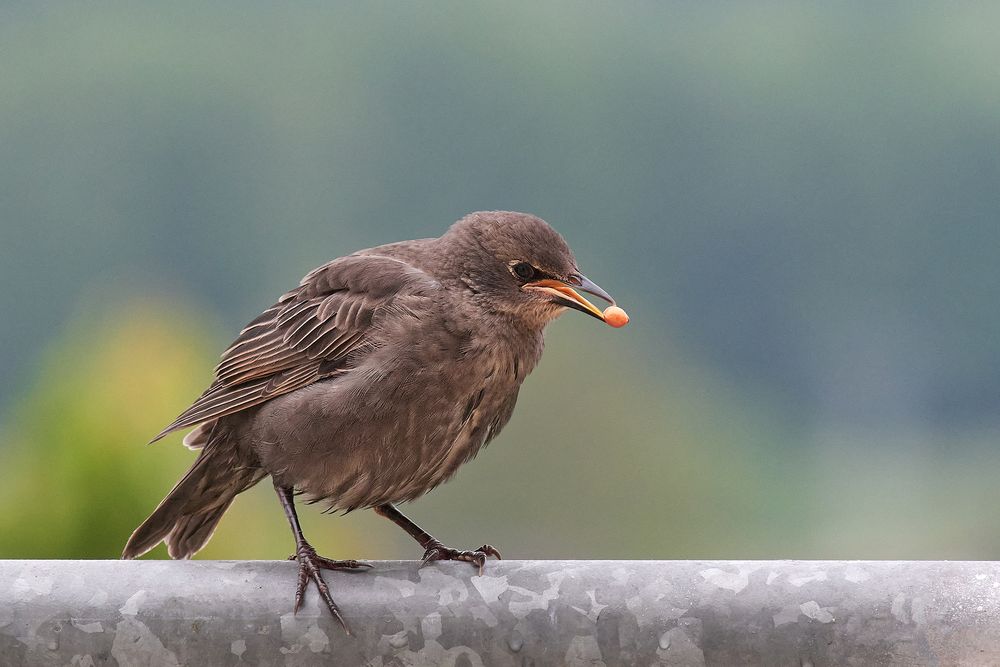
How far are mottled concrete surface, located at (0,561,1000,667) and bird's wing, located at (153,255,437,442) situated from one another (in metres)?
1.91

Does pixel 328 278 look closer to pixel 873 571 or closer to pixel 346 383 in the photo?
pixel 346 383

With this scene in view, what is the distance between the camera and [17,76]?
361 ft

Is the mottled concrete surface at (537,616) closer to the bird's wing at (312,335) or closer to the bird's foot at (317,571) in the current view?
the bird's foot at (317,571)

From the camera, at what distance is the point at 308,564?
3.64 m

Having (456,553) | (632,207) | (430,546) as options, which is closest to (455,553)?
(456,553)

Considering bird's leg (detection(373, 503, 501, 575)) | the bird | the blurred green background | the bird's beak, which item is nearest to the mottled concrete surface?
bird's leg (detection(373, 503, 501, 575))

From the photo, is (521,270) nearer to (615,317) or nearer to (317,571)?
(615,317)

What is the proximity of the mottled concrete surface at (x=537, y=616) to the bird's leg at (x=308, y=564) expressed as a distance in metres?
0.04

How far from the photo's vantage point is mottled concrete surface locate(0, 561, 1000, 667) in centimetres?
279

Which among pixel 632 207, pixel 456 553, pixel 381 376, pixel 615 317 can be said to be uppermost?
pixel 632 207

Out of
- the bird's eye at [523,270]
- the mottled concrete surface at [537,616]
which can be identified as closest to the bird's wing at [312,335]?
the bird's eye at [523,270]

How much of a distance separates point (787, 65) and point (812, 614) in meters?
113

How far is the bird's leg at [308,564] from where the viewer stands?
3.10 m

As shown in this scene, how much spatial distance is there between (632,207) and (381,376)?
95.9m
